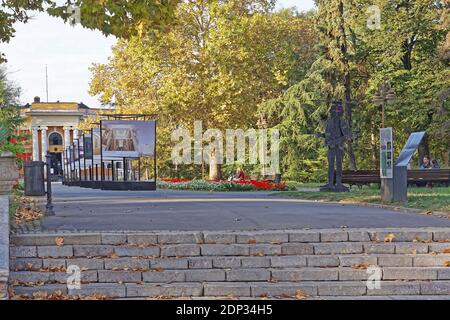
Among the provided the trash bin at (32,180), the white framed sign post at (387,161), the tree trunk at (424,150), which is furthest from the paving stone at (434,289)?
the tree trunk at (424,150)

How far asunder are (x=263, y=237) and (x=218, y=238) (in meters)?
0.65

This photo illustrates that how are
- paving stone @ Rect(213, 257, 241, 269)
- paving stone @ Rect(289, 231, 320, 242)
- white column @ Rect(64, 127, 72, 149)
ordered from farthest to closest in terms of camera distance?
1. white column @ Rect(64, 127, 72, 149)
2. paving stone @ Rect(289, 231, 320, 242)
3. paving stone @ Rect(213, 257, 241, 269)

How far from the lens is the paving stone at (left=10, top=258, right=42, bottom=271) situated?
8.98 metres

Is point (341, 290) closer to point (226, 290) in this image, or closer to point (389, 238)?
point (226, 290)

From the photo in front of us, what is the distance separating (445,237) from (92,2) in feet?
26.0

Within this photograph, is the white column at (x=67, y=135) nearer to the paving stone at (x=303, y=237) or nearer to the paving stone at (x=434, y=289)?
the paving stone at (x=303, y=237)

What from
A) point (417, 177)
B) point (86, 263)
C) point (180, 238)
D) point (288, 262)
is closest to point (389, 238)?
point (288, 262)

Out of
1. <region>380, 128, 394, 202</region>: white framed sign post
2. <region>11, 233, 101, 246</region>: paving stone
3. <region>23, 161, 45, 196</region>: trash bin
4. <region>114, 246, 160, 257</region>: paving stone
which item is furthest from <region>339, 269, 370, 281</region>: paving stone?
<region>23, 161, 45, 196</region>: trash bin

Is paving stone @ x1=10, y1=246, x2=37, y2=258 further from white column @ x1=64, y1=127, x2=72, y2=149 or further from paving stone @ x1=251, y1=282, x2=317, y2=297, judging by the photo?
white column @ x1=64, y1=127, x2=72, y2=149

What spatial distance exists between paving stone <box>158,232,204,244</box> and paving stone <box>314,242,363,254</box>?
1645 mm

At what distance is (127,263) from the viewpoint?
901cm
